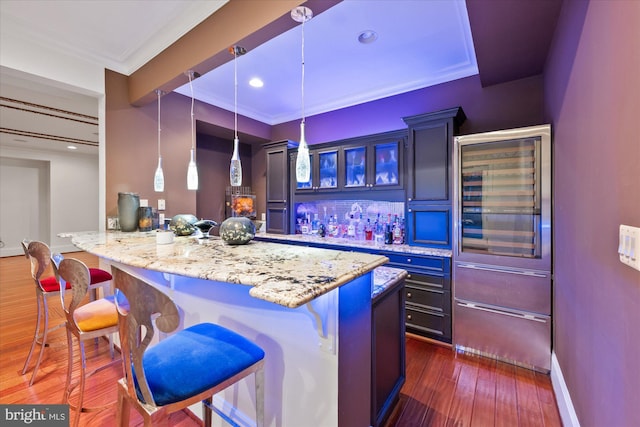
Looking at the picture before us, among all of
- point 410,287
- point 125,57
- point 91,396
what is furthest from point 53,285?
point 410,287

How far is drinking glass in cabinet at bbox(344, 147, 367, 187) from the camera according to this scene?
3.32m

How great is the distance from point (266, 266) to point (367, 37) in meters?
2.25

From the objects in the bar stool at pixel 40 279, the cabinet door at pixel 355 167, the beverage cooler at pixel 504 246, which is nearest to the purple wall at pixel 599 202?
the beverage cooler at pixel 504 246

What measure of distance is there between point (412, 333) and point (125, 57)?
4.11 meters

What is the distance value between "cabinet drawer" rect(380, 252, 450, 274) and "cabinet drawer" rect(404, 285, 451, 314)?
22cm

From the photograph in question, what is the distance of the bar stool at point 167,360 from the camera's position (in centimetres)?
75

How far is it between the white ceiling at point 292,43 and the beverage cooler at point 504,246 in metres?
0.99

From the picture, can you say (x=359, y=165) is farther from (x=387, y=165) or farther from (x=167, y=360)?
(x=167, y=360)

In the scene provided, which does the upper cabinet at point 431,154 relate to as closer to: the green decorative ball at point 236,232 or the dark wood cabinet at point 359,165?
the dark wood cabinet at point 359,165

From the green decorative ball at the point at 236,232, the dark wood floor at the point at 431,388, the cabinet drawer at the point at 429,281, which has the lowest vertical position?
the dark wood floor at the point at 431,388

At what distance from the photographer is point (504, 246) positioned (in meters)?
2.26

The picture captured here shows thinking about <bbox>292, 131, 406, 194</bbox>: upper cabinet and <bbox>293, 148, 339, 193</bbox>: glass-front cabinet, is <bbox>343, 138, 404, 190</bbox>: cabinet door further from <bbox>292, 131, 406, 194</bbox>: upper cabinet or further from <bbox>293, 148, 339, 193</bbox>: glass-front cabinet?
<bbox>293, 148, 339, 193</bbox>: glass-front cabinet

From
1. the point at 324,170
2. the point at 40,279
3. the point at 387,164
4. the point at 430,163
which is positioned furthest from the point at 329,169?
the point at 40,279

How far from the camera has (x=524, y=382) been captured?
198 centimetres
